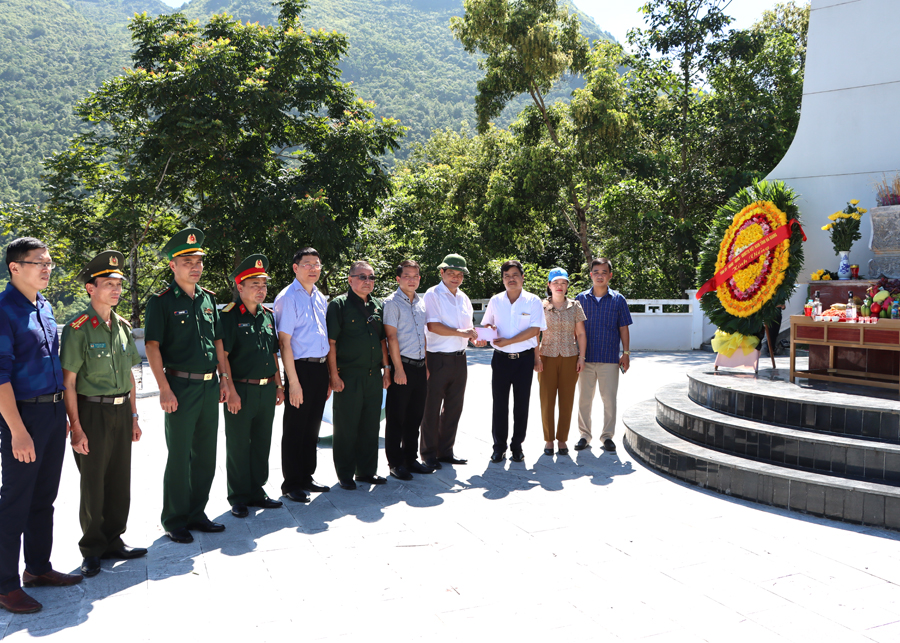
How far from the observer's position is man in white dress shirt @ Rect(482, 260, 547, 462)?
5309mm

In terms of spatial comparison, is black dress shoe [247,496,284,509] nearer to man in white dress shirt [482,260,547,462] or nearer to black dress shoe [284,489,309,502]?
black dress shoe [284,489,309,502]

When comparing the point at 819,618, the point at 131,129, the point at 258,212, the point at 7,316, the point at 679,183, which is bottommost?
the point at 819,618

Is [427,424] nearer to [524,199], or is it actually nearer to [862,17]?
[862,17]

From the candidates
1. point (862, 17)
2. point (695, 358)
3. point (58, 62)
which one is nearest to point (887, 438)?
point (862, 17)

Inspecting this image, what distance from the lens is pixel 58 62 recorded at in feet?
214

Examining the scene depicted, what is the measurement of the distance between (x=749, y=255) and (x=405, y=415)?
432cm

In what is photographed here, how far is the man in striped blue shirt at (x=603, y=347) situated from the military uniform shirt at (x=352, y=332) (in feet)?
6.77

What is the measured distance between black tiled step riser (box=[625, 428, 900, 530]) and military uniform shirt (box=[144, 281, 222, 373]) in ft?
11.2

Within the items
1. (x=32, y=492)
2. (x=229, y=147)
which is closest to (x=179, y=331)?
(x=32, y=492)

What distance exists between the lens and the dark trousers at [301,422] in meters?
4.47

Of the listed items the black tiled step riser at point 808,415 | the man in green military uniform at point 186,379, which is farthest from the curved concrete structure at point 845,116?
the man in green military uniform at point 186,379

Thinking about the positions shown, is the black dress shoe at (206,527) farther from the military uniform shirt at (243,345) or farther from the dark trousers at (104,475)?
the military uniform shirt at (243,345)

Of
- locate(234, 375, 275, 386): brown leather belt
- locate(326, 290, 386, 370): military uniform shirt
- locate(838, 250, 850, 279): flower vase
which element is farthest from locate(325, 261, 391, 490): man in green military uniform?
locate(838, 250, 850, 279): flower vase

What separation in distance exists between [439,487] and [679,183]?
1388 cm
